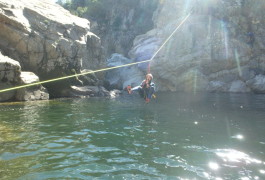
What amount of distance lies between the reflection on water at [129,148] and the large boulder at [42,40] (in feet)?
57.5

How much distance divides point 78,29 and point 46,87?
39.9 feet

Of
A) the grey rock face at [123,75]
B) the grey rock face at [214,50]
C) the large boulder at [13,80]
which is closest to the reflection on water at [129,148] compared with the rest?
the large boulder at [13,80]

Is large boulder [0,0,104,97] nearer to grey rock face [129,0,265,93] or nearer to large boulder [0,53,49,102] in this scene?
large boulder [0,53,49,102]

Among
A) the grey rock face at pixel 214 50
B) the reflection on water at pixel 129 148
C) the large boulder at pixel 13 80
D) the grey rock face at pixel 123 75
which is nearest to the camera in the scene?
the reflection on water at pixel 129 148

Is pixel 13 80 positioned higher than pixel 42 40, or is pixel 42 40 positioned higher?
pixel 42 40

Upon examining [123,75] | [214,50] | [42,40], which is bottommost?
[123,75]

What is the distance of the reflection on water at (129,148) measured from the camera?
871 centimetres

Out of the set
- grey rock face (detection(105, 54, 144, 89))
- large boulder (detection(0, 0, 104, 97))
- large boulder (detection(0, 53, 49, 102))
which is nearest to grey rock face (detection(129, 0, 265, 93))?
grey rock face (detection(105, 54, 144, 89))

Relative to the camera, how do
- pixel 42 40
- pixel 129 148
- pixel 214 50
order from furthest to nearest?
pixel 214 50
pixel 42 40
pixel 129 148

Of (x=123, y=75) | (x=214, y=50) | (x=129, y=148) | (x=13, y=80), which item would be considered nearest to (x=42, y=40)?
(x=13, y=80)

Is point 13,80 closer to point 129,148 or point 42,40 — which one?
point 42,40

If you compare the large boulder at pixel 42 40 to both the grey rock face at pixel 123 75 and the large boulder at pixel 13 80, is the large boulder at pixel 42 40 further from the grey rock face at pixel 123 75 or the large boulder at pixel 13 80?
the grey rock face at pixel 123 75

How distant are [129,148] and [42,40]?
2782cm

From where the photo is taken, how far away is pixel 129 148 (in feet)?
37.7
